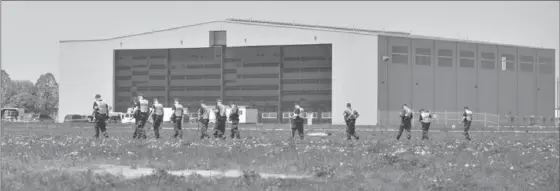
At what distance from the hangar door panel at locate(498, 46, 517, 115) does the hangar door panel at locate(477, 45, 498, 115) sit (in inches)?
36.9

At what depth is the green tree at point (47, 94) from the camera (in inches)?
3221

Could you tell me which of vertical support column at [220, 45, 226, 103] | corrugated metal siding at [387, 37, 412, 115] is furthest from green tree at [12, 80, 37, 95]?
corrugated metal siding at [387, 37, 412, 115]

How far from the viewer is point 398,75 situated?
94.7 m

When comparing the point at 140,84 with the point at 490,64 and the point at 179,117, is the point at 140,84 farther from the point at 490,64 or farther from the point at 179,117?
the point at 179,117

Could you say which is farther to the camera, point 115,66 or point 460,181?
point 115,66

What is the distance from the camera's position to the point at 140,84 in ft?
341

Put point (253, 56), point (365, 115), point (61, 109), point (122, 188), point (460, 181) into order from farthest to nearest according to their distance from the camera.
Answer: point (61, 109), point (253, 56), point (365, 115), point (460, 181), point (122, 188)

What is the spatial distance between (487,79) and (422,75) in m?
10.4

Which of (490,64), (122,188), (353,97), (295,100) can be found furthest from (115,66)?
(122,188)

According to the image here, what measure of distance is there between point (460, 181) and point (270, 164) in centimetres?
460

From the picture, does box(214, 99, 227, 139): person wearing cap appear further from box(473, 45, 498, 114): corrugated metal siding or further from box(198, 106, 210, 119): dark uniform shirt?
box(473, 45, 498, 114): corrugated metal siding

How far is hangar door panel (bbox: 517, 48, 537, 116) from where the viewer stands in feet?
349

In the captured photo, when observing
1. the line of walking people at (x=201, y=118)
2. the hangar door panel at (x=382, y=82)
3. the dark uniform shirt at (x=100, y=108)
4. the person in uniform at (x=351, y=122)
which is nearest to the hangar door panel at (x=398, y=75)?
the hangar door panel at (x=382, y=82)

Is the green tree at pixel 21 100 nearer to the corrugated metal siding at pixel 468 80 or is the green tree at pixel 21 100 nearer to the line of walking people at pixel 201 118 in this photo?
the line of walking people at pixel 201 118
